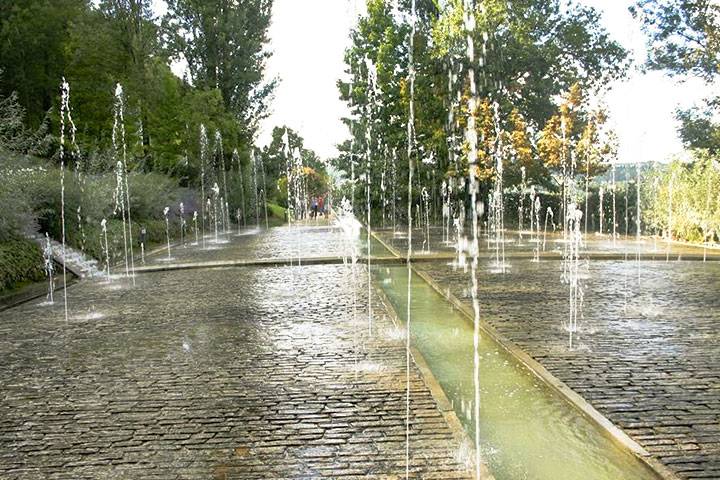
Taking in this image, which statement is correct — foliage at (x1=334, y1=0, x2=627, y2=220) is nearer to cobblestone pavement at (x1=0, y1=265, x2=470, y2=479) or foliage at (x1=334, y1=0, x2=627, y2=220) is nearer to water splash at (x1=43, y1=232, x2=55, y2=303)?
water splash at (x1=43, y1=232, x2=55, y2=303)

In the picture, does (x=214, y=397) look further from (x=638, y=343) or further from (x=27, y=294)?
(x=27, y=294)

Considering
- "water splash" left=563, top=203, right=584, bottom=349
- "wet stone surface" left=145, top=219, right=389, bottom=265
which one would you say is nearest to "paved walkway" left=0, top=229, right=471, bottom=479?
"water splash" left=563, top=203, right=584, bottom=349

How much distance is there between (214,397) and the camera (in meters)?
5.55

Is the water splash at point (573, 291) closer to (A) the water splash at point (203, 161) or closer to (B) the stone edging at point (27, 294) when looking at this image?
(B) the stone edging at point (27, 294)

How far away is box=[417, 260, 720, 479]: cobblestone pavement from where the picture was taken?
4645 mm

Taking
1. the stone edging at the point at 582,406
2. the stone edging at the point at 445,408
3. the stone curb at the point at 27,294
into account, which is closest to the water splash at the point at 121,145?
the stone curb at the point at 27,294

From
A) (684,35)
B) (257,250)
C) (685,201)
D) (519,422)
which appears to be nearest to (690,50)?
(684,35)

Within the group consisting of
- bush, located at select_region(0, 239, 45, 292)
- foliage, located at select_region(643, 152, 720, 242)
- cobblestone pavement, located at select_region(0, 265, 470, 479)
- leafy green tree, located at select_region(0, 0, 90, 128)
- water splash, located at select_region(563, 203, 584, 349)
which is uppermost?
leafy green tree, located at select_region(0, 0, 90, 128)

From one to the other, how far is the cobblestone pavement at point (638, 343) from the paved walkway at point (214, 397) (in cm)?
140

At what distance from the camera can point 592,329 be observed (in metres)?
7.93

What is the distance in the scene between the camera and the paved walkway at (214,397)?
4223 millimetres

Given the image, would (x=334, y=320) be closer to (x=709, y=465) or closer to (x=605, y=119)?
(x=709, y=465)

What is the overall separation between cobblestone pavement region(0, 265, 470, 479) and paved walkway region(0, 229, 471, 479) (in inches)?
0.6

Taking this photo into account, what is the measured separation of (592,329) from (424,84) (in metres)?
24.3
